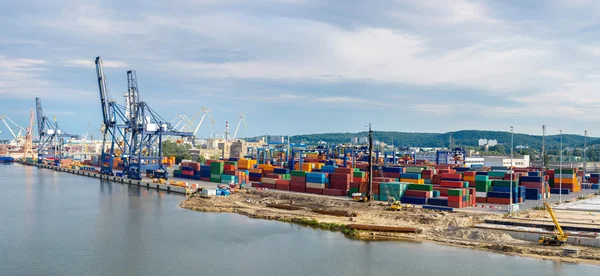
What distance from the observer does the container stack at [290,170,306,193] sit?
37250 mm

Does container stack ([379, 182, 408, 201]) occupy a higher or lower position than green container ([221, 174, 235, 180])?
higher

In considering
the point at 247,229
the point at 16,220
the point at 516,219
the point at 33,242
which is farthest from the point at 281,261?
the point at 16,220

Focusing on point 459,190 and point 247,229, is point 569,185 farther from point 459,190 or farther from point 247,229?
point 247,229

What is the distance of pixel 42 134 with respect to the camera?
271 ft

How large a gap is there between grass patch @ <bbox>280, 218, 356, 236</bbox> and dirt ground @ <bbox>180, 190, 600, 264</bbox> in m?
0.07

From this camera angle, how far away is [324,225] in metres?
26.0

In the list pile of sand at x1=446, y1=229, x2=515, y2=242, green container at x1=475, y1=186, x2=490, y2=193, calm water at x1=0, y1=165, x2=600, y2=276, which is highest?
green container at x1=475, y1=186, x2=490, y2=193

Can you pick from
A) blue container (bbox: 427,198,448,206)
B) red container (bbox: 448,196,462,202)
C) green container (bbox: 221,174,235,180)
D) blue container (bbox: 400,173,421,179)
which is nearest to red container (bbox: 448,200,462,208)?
red container (bbox: 448,196,462,202)

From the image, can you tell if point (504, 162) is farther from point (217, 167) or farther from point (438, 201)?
point (438, 201)

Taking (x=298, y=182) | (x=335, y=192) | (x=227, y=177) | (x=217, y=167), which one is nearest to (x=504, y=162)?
(x=217, y=167)

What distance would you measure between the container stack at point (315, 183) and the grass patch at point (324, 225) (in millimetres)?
8263

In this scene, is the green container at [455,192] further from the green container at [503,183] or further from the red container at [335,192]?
the red container at [335,192]

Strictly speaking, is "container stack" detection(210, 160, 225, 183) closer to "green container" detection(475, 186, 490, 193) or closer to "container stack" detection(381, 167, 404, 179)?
"container stack" detection(381, 167, 404, 179)

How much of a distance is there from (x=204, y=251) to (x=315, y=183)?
1632 cm
